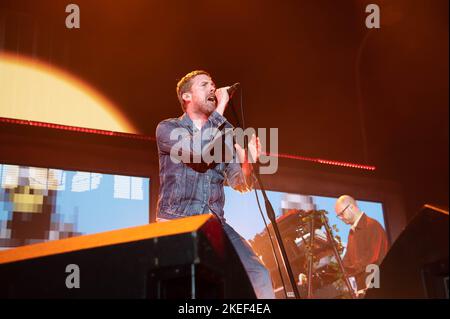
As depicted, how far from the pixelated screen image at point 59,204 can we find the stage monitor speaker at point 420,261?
5.91 feet

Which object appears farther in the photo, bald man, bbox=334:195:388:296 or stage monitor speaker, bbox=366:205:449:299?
bald man, bbox=334:195:388:296

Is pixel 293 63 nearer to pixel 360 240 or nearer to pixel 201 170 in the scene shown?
pixel 360 240

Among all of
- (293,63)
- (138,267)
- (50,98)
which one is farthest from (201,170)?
(293,63)

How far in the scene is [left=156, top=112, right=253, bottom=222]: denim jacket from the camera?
1.88 metres

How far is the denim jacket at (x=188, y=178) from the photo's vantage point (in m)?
1.88

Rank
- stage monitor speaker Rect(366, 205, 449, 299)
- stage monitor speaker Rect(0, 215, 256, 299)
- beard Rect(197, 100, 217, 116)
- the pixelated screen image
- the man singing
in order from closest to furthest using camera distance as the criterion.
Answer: stage monitor speaker Rect(0, 215, 256, 299), stage monitor speaker Rect(366, 205, 449, 299), the man singing, beard Rect(197, 100, 217, 116), the pixelated screen image

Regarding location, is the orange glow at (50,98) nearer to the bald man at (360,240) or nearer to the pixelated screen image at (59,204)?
the pixelated screen image at (59,204)

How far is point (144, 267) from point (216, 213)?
3.28ft

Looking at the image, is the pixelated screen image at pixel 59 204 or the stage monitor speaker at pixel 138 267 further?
the pixelated screen image at pixel 59 204

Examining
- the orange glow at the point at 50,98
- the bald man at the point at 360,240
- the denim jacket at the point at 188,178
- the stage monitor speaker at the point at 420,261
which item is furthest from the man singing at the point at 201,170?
the bald man at the point at 360,240

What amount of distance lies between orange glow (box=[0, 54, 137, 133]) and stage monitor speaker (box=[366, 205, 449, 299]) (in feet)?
6.68

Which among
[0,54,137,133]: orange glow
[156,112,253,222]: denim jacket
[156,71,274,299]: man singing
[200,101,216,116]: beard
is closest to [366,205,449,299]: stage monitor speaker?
[156,71,274,299]: man singing

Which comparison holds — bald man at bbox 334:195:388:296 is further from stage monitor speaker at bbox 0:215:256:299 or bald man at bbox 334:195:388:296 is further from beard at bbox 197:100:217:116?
stage monitor speaker at bbox 0:215:256:299
